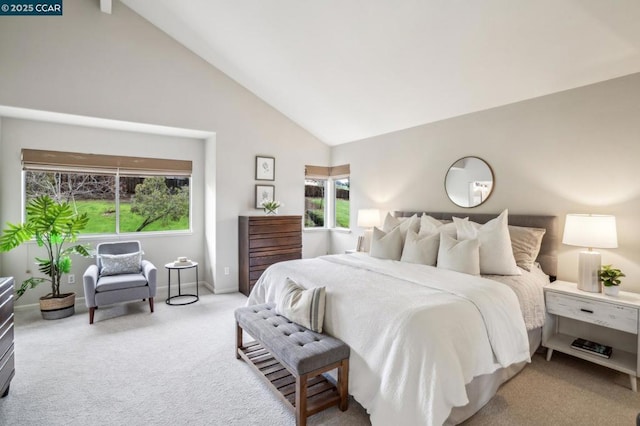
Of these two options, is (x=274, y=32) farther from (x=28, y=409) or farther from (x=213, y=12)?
(x=28, y=409)

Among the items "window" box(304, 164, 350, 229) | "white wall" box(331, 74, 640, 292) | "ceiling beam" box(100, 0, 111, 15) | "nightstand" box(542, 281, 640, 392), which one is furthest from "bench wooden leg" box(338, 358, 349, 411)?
"ceiling beam" box(100, 0, 111, 15)

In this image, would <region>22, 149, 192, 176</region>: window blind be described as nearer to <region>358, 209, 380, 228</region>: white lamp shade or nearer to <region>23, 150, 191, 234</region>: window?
<region>23, 150, 191, 234</region>: window

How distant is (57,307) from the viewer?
146 inches

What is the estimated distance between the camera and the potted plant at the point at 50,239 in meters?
3.49

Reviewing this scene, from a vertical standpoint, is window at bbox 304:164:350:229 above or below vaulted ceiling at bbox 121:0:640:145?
below

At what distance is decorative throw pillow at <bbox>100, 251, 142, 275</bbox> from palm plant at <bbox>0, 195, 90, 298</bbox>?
24 centimetres

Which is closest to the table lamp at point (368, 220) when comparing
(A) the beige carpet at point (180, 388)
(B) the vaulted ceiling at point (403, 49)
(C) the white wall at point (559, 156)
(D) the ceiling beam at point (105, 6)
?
(C) the white wall at point (559, 156)

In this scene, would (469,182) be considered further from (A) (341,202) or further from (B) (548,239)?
(A) (341,202)

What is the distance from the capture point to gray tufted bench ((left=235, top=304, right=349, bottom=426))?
6.31 feet

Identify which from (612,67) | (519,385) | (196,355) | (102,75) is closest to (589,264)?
(519,385)

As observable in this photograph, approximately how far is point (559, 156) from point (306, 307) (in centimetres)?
281

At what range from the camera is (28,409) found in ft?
6.93

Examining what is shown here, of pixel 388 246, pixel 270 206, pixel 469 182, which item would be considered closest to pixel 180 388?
pixel 388 246

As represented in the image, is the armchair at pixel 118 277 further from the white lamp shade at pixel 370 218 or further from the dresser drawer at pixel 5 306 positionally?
the white lamp shade at pixel 370 218
